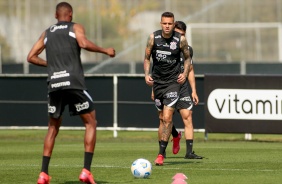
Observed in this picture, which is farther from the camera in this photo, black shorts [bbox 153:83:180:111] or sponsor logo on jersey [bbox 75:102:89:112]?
black shorts [bbox 153:83:180:111]

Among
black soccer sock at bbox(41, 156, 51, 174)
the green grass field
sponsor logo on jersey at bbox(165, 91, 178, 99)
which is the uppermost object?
sponsor logo on jersey at bbox(165, 91, 178, 99)

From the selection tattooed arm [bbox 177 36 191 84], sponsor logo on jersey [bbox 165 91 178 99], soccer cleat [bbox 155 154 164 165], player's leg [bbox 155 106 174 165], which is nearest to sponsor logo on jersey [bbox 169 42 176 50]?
tattooed arm [bbox 177 36 191 84]

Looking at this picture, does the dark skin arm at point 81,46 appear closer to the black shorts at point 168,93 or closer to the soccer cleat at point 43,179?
the soccer cleat at point 43,179

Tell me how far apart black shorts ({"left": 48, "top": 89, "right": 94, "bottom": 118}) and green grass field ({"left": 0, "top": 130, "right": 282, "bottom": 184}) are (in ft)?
3.32

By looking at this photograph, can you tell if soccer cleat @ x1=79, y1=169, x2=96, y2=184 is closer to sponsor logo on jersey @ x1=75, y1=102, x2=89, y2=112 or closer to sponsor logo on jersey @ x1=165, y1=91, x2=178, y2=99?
sponsor logo on jersey @ x1=75, y1=102, x2=89, y2=112

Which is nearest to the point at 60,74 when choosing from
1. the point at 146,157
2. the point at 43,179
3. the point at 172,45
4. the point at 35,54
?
the point at 35,54

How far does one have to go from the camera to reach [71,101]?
12.4m

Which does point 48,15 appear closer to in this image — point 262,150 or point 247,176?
point 262,150

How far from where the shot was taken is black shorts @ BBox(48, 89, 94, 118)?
12.3 metres

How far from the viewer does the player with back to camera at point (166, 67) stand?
1552 centimetres

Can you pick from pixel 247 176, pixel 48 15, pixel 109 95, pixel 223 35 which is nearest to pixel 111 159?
pixel 247 176

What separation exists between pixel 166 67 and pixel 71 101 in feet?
12.0

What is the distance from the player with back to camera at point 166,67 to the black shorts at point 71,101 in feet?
10.5

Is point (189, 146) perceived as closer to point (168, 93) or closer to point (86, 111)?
point (168, 93)
